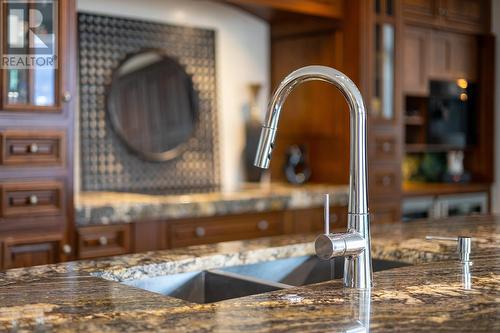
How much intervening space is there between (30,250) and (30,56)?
0.83 metres

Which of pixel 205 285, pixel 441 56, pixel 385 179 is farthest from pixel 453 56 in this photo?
pixel 205 285

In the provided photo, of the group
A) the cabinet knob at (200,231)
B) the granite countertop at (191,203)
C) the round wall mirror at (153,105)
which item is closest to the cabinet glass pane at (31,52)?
the granite countertop at (191,203)

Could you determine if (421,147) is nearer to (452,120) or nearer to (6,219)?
(452,120)

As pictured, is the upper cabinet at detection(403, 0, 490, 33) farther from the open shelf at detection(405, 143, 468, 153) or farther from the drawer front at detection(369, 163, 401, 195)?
the drawer front at detection(369, 163, 401, 195)

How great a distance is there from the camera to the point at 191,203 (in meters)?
3.51

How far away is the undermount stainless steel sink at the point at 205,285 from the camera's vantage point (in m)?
1.76

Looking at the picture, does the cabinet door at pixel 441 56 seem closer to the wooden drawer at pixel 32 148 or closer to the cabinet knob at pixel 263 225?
the cabinet knob at pixel 263 225

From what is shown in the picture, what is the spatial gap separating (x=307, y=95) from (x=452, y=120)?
1.39m

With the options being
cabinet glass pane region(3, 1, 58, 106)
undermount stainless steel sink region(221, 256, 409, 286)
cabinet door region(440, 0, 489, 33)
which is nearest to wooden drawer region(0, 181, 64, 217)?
cabinet glass pane region(3, 1, 58, 106)

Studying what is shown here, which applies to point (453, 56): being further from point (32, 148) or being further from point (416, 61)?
point (32, 148)

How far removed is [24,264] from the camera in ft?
9.95

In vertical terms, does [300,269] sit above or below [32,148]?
below

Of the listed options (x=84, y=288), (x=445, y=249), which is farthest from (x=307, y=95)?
(x=84, y=288)

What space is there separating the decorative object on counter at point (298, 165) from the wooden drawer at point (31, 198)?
1.84 meters
